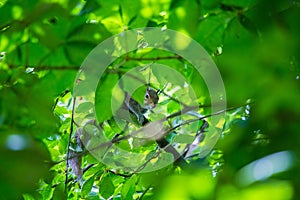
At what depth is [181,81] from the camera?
85 cm

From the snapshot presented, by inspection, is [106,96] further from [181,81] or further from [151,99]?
[151,99]

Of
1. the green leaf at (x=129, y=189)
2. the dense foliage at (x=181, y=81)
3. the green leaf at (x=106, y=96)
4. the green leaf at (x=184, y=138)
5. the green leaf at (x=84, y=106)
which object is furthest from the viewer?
the green leaf at (x=129, y=189)

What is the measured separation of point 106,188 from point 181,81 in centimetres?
61

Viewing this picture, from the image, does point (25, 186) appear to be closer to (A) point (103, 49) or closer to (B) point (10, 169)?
(B) point (10, 169)

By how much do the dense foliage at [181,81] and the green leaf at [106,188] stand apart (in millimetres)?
328

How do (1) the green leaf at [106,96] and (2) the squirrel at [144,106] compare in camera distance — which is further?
(2) the squirrel at [144,106]

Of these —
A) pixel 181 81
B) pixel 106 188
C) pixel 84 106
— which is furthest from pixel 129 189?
pixel 181 81

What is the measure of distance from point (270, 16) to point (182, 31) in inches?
8.2

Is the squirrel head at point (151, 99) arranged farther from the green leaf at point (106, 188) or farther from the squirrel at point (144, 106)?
the green leaf at point (106, 188)

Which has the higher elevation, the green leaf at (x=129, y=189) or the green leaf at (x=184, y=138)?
the green leaf at (x=184, y=138)

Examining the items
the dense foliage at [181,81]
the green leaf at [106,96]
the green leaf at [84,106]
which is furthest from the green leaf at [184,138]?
the green leaf at [106,96]

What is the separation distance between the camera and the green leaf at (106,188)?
1.35m

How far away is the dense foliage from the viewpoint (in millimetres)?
460

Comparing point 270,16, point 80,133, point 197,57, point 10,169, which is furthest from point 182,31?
point 80,133
